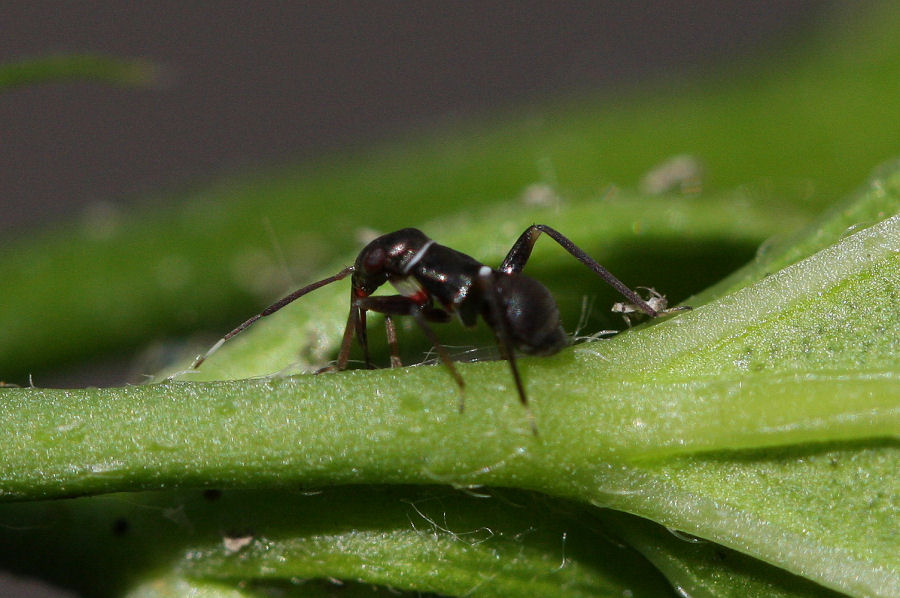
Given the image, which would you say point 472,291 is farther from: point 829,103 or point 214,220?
point 829,103

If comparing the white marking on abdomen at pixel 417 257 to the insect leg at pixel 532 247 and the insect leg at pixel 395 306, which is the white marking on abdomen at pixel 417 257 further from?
the insect leg at pixel 532 247

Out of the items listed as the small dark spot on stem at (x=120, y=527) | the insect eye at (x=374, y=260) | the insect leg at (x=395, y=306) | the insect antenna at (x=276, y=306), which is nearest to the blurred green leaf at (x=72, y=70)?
the insect antenna at (x=276, y=306)

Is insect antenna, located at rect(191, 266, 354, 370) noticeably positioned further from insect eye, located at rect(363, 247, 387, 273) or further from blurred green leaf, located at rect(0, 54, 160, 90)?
blurred green leaf, located at rect(0, 54, 160, 90)

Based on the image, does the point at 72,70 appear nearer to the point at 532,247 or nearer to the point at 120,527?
the point at 120,527

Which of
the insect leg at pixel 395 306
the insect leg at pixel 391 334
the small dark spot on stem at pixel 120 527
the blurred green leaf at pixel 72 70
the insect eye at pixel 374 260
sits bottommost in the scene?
the small dark spot on stem at pixel 120 527

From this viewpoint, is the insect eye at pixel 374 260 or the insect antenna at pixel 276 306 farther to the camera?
the insect eye at pixel 374 260

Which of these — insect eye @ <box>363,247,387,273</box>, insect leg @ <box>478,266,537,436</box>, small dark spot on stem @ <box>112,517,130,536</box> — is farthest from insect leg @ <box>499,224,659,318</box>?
small dark spot on stem @ <box>112,517,130,536</box>

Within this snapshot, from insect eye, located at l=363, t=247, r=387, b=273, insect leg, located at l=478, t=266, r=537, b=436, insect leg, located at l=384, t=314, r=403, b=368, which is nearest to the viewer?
insect leg, located at l=478, t=266, r=537, b=436

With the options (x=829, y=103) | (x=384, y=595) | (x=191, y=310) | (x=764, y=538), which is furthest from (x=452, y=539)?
(x=829, y=103)
